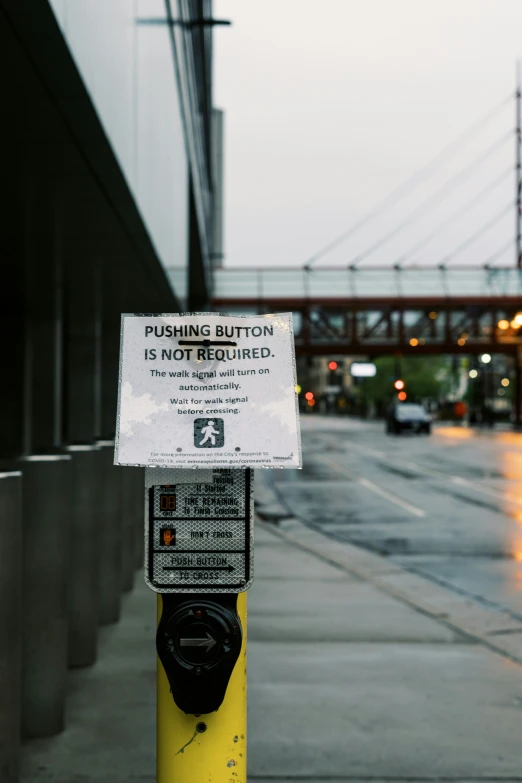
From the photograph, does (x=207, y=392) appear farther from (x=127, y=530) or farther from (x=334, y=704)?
(x=127, y=530)

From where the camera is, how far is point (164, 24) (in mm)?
7676

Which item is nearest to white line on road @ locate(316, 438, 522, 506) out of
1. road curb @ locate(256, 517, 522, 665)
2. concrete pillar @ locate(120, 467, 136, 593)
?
road curb @ locate(256, 517, 522, 665)

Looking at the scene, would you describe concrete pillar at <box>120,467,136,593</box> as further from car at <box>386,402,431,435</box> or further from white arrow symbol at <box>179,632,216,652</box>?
car at <box>386,402,431,435</box>

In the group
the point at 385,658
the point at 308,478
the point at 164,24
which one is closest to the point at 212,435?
the point at 385,658

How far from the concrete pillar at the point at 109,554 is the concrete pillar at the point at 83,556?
0.84m

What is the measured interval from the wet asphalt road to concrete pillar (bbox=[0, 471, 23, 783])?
552 cm

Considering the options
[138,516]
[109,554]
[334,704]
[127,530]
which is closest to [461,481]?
[138,516]

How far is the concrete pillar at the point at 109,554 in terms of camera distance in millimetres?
7801

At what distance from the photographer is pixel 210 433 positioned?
118 inches

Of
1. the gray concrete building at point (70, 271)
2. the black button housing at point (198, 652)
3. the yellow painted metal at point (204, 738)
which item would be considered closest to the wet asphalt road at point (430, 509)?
the gray concrete building at point (70, 271)

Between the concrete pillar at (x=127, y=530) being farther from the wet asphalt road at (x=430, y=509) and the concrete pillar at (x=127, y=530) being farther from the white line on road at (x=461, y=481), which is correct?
the white line on road at (x=461, y=481)

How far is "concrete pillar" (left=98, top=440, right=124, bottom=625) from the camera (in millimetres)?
7801

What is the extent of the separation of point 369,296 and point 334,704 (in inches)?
2165

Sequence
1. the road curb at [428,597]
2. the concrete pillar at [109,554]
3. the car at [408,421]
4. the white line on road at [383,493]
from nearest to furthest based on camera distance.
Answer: the road curb at [428,597], the concrete pillar at [109,554], the white line on road at [383,493], the car at [408,421]
